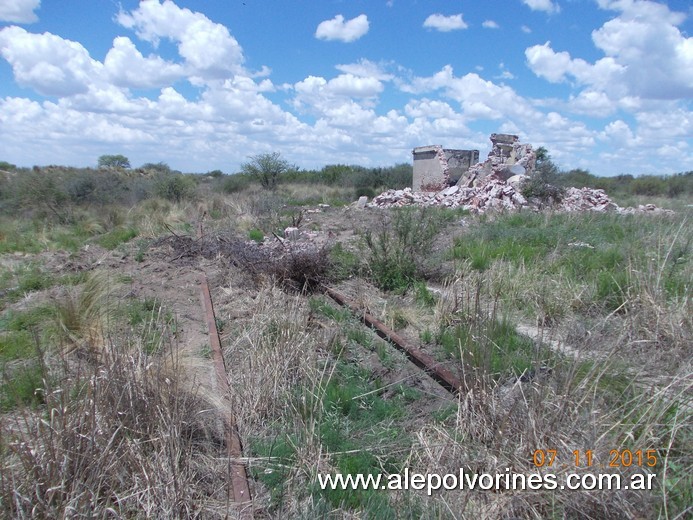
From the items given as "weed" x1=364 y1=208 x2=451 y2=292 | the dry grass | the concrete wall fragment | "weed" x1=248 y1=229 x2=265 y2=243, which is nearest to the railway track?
the dry grass

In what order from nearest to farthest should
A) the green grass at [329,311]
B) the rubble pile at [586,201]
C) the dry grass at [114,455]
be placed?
the dry grass at [114,455] < the green grass at [329,311] < the rubble pile at [586,201]

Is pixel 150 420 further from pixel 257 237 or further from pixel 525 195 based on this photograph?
pixel 525 195

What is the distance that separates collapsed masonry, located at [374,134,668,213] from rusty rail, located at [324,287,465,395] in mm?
14641

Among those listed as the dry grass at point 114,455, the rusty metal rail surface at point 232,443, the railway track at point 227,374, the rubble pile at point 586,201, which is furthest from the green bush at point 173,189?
the dry grass at point 114,455

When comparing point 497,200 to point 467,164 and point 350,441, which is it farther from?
point 350,441

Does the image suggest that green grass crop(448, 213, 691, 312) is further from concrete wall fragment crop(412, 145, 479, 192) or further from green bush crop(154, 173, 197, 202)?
green bush crop(154, 173, 197, 202)

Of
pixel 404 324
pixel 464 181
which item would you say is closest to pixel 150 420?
pixel 404 324

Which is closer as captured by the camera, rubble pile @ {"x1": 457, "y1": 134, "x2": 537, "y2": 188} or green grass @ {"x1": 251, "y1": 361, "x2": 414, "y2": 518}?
green grass @ {"x1": 251, "y1": 361, "x2": 414, "y2": 518}

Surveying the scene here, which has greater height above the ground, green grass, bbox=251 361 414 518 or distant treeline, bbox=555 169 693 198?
distant treeline, bbox=555 169 693 198

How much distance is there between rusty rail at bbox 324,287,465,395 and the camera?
4.71 meters

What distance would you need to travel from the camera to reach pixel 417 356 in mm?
5355

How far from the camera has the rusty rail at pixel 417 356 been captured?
185 inches

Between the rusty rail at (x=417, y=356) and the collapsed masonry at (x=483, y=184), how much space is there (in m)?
14.6

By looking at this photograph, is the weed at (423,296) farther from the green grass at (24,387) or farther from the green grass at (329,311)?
the green grass at (24,387)
